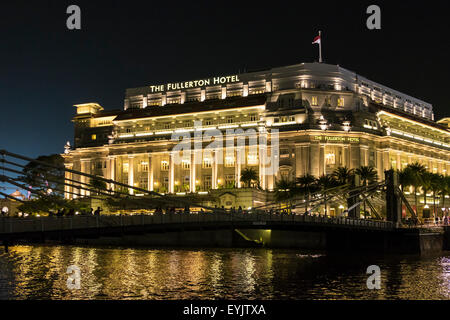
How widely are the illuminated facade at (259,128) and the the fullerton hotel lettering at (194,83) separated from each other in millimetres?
279

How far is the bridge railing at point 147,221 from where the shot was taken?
50594mm

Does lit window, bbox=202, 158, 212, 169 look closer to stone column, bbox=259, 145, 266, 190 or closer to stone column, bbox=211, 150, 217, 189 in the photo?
stone column, bbox=211, 150, 217, 189

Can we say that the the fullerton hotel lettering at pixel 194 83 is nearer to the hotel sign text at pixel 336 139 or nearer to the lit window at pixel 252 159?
the lit window at pixel 252 159

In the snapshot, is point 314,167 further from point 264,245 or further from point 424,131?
point 424,131

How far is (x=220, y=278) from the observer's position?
192 ft

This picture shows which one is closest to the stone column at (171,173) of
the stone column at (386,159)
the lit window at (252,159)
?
the lit window at (252,159)

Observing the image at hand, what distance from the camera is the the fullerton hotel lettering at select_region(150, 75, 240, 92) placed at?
170 meters

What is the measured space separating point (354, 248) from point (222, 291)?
49.1 metres

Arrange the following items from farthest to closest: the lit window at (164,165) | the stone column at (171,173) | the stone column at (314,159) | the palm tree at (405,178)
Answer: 1. the lit window at (164,165)
2. the stone column at (171,173)
3. the stone column at (314,159)
4. the palm tree at (405,178)

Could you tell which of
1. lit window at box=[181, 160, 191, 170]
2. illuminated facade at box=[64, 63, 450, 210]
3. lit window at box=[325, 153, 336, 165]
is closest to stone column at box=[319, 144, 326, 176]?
illuminated facade at box=[64, 63, 450, 210]

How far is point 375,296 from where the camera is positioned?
48438mm

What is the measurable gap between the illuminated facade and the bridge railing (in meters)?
61.7

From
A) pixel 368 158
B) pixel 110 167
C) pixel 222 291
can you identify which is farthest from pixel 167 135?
pixel 222 291

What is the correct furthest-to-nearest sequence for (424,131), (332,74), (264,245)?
(424,131)
(332,74)
(264,245)
